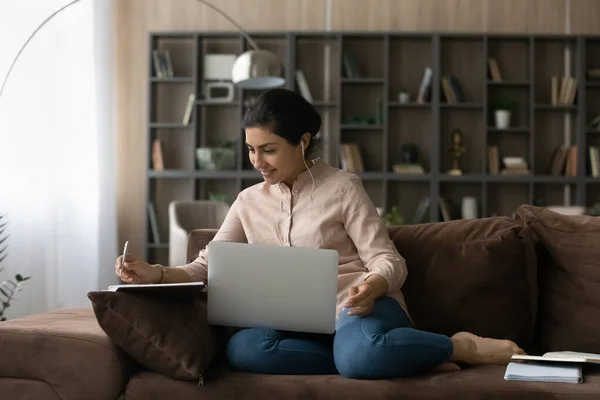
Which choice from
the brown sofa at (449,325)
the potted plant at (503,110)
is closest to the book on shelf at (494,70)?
the potted plant at (503,110)

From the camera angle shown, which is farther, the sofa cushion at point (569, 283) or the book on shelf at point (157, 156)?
the book on shelf at point (157, 156)

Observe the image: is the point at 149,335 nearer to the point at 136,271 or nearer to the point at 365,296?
the point at 136,271

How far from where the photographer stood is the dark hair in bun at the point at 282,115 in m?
2.46

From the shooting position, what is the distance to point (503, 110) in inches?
261

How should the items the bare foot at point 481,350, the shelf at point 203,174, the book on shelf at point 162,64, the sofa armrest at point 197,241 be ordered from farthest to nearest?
the book on shelf at point 162,64
the shelf at point 203,174
the sofa armrest at point 197,241
the bare foot at point 481,350

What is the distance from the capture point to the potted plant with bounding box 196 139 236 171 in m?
6.63

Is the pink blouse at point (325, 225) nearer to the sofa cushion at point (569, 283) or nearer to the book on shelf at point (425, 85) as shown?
the sofa cushion at point (569, 283)

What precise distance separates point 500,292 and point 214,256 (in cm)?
83

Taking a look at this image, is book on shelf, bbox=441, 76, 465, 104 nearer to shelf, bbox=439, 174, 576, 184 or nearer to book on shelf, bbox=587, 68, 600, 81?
shelf, bbox=439, 174, 576, 184

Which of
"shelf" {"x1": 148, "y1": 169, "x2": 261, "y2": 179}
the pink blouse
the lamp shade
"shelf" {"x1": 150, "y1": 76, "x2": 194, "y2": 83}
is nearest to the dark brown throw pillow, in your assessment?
the pink blouse

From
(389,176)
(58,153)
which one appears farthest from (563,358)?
(389,176)

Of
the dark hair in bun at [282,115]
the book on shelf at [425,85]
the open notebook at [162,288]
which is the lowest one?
the open notebook at [162,288]

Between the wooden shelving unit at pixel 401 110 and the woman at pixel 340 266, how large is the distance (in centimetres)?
409

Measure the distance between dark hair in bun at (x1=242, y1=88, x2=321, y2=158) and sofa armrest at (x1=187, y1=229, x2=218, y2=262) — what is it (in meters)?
0.38
